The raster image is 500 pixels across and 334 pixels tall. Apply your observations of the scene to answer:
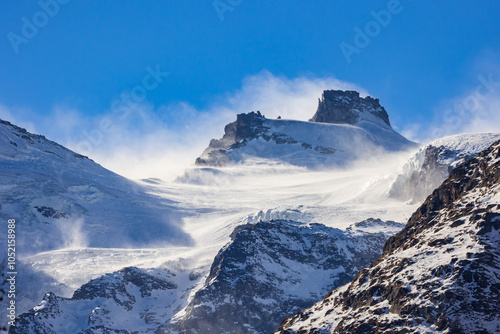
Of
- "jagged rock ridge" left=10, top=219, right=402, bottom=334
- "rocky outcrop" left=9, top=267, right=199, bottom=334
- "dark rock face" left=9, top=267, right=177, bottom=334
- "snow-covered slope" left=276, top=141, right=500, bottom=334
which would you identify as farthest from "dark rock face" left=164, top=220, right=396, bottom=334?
"snow-covered slope" left=276, top=141, right=500, bottom=334

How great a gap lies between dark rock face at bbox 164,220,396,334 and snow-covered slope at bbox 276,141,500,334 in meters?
66.9

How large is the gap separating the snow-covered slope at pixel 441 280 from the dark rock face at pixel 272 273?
220 ft

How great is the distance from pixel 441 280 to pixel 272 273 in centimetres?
9711

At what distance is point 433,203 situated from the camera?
301 ft

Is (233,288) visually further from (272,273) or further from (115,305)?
(115,305)

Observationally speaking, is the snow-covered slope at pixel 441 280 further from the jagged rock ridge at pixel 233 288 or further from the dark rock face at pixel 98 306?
the dark rock face at pixel 98 306

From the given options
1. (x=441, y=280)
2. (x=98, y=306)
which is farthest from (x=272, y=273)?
(x=441, y=280)

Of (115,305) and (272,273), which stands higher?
(272,273)

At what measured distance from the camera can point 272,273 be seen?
167m

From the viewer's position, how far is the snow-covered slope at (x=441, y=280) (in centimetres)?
6775

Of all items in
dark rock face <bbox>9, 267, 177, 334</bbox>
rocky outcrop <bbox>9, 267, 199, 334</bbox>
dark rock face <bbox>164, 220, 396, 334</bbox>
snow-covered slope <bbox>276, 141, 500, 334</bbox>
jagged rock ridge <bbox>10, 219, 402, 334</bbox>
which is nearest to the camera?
snow-covered slope <bbox>276, 141, 500, 334</bbox>

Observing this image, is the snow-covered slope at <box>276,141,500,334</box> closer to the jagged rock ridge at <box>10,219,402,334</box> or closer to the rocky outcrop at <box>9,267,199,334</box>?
the jagged rock ridge at <box>10,219,402,334</box>

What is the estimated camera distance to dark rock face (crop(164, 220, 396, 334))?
152 metres

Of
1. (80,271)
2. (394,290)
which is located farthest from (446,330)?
(80,271)
